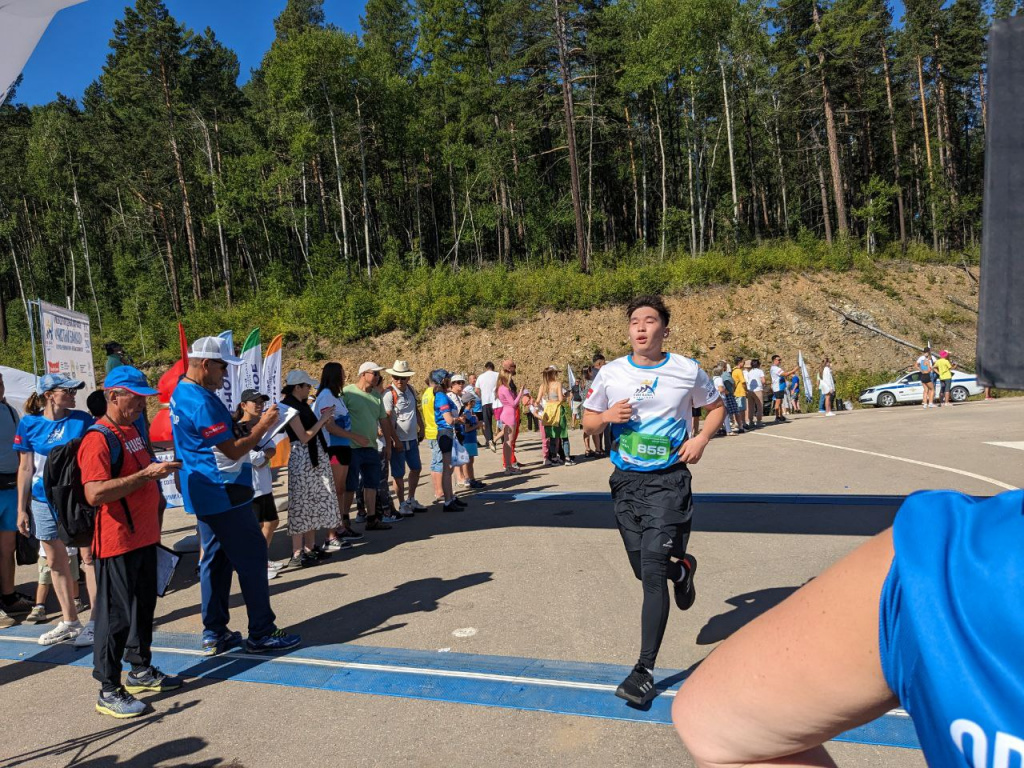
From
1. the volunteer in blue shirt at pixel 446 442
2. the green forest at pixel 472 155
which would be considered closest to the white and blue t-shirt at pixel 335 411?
the volunteer in blue shirt at pixel 446 442

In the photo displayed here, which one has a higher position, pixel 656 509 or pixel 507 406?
pixel 507 406

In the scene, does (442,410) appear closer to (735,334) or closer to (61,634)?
(61,634)

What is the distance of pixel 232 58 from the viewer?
53.2m

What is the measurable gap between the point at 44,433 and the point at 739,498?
7.66 m

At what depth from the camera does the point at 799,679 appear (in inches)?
34.3

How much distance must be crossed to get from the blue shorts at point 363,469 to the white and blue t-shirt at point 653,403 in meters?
5.03

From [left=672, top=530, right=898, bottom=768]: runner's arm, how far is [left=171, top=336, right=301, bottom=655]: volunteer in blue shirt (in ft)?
15.3

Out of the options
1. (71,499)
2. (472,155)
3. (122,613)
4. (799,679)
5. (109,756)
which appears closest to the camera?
(799,679)

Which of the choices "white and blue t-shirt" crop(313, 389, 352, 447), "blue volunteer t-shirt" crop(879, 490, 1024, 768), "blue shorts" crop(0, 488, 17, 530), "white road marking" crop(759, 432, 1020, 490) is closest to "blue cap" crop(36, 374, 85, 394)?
"blue shorts" crop(0, 488, 17, 530)

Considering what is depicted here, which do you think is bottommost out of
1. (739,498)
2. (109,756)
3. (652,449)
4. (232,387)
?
(739,498)

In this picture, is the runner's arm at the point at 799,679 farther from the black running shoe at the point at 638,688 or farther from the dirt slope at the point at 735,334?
the dirt slope at the point at 735,334

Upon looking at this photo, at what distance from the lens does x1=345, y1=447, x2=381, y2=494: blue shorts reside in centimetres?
916

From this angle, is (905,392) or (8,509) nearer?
(8,509)

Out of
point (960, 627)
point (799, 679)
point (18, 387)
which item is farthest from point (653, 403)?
point (18, 387)
